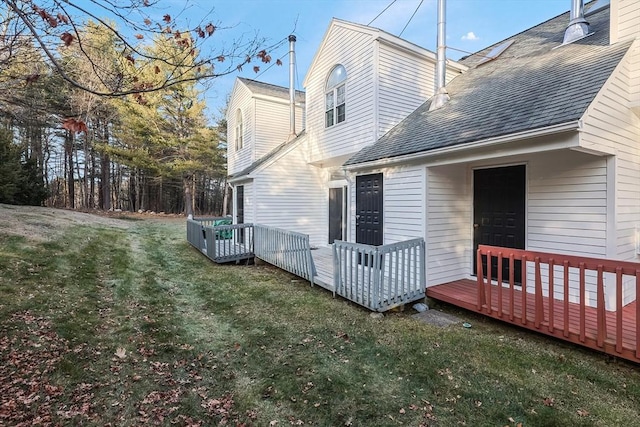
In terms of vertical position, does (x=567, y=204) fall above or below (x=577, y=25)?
below

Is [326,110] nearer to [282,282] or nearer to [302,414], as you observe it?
[282,282]

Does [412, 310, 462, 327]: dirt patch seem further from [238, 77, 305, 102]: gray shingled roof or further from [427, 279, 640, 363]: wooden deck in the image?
[238, 77, 305, 102]: gray shingled roof

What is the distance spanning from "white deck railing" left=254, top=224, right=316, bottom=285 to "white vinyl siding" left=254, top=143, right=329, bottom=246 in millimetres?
1612

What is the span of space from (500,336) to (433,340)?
921 mm

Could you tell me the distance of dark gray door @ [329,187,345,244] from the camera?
34.4ft

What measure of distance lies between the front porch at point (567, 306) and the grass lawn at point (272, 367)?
0.23 meters

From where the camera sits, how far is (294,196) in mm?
10930

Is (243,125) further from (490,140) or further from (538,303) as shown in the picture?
(538,303)

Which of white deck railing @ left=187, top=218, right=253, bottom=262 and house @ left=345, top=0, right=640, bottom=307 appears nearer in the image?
house @ left=345, top=0, right=640, bottom=307

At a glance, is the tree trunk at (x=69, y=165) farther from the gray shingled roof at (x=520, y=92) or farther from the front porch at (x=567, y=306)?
the front porch at (x=567, y=306)

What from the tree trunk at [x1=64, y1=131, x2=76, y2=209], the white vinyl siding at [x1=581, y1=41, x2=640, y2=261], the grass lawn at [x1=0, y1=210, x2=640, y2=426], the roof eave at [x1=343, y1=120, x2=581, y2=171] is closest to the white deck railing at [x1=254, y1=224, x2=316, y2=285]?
the grass lawn at [x1=0, y1=210, x2=640, y2=426]

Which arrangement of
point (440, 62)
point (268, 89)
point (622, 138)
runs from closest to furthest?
point (622, 138) → point (440, 62) → point (268, 89)

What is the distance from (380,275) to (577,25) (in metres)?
6.50

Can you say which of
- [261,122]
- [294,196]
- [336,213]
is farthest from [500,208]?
[261,122]
